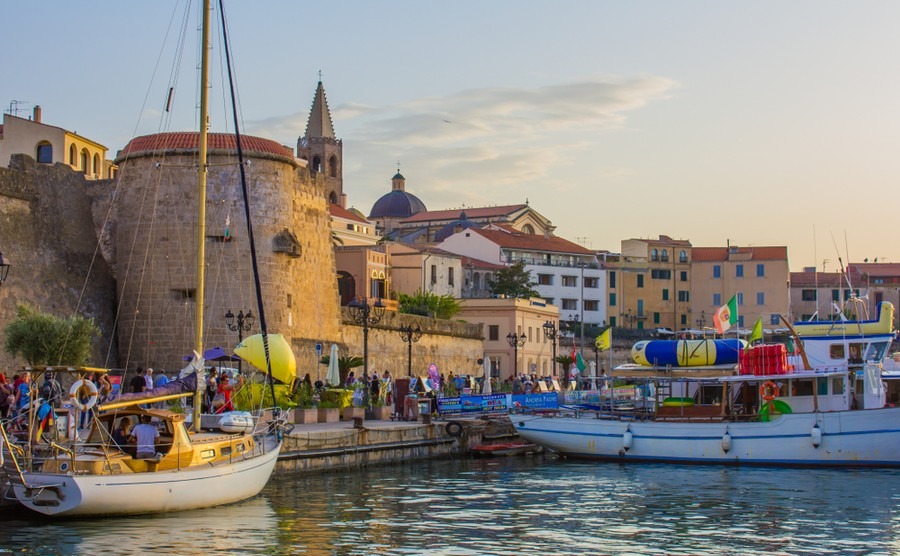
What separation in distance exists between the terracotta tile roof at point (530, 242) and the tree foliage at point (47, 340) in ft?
189

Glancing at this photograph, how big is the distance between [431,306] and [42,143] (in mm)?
19960

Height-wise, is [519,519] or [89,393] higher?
[89,393]

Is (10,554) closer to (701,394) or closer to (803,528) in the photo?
(803,528)

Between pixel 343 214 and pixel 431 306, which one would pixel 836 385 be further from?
pixel 343 214

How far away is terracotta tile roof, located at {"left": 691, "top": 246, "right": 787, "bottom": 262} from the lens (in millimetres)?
95375

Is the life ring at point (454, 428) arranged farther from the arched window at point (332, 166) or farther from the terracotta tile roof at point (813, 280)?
the arched window at point (332, 166)

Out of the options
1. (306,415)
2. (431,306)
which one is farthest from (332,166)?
(306,415)

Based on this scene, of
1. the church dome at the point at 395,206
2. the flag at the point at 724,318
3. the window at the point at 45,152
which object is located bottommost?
the flag at the point at 724,318

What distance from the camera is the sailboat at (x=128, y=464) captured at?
17594mm

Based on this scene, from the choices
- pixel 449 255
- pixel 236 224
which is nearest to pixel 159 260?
pixel 236 224

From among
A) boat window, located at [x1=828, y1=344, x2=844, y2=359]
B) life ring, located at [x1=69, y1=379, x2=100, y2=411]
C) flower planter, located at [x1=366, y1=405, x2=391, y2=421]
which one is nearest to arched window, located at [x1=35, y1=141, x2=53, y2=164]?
flower planter, located at [x1=366, y1=405, x2=391, y2=421]

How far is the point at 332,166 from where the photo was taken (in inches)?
4422

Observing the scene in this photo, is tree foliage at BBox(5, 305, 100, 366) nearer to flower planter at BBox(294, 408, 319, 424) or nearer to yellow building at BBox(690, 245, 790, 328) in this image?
flower planter at BBox(294, 408, 319, 424)

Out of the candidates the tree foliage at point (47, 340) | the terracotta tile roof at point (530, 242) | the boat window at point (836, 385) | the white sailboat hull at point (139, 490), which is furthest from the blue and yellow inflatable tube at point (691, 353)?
the terracotta tile roof at point (530, 242)
